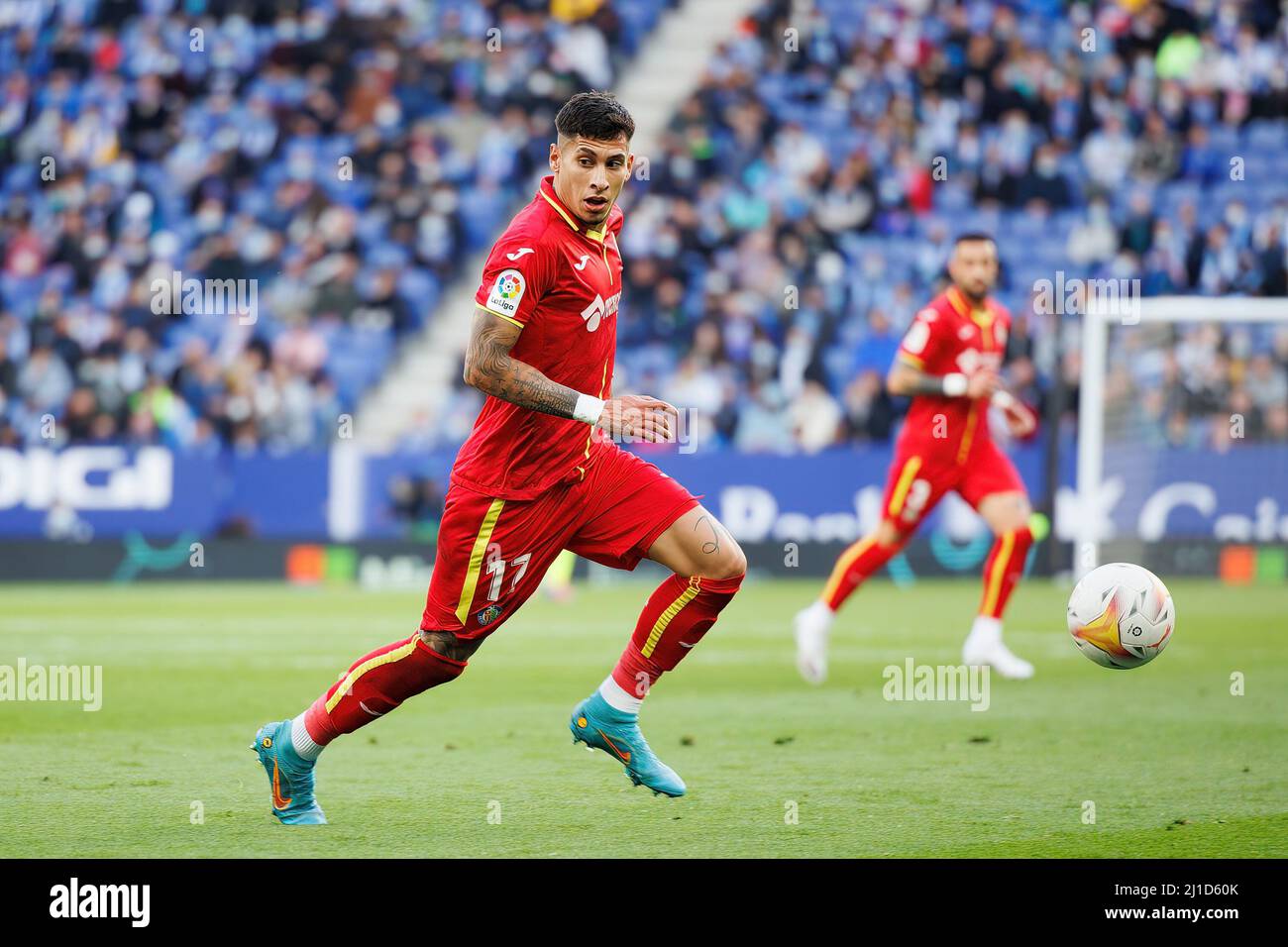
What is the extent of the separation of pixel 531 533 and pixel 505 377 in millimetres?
606

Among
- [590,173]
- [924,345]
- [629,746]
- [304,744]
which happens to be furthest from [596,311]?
[924,345]

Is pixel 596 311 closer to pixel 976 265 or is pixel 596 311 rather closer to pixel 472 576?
pixel 472 576

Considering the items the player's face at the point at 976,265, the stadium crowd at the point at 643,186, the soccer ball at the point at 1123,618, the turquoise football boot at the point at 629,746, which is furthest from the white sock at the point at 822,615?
the stadium crowd at the point at 643,186

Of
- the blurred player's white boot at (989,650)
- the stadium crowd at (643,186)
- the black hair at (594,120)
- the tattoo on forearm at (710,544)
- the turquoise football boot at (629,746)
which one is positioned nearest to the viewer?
the black hair at (594,120)

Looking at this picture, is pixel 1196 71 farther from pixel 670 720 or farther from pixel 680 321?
pixel 670 720

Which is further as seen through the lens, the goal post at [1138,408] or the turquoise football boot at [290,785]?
the goal post at [1138,408]

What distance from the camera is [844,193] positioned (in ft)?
72.7

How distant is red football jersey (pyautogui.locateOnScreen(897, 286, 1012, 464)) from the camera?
33.9ft

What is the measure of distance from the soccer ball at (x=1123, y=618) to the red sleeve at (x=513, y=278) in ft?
10.8

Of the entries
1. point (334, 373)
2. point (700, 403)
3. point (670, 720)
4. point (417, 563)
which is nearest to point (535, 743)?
point (670, 720)

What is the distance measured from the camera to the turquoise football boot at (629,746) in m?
6.46

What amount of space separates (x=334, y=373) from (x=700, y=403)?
439 cm

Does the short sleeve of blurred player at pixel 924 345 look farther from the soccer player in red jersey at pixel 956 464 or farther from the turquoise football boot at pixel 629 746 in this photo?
the turquoise football boot at pixel 629 746

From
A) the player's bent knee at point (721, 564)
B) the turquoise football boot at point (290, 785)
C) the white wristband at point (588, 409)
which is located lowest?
the turquoise football boot at point (290, 785)
